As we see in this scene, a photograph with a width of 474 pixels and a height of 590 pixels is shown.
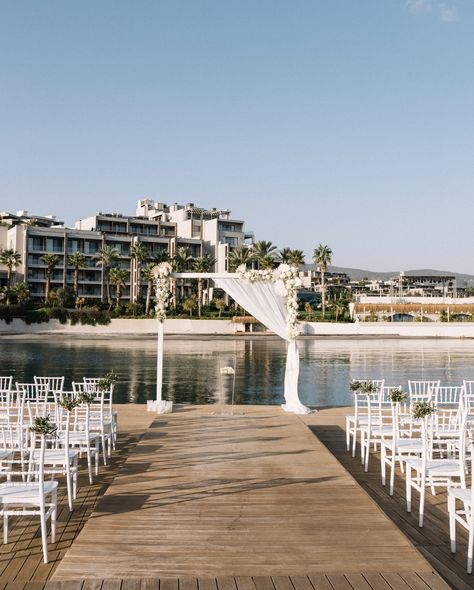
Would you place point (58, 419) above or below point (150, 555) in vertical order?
above

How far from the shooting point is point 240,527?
15.3 feet

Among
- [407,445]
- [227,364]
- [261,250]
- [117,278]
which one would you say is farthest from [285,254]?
[407,445]

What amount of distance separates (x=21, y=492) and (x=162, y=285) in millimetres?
8602

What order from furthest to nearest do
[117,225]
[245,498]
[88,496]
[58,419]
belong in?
[117,225], [58,419], [88,496], [245,498]

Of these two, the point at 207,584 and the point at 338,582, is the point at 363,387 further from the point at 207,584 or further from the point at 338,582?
the point at 207,584

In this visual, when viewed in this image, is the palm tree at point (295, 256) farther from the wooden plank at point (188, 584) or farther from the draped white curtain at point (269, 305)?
the wooden plank at point (188, 584)

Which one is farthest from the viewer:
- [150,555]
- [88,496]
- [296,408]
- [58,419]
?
[296,408]

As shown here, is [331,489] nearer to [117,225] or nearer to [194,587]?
[194,587]

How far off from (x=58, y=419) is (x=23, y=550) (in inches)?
105

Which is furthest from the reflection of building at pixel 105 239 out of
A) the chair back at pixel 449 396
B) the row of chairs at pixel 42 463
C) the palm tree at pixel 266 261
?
the row of chairs at pixel 42 463

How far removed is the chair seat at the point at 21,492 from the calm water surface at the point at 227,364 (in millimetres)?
15194

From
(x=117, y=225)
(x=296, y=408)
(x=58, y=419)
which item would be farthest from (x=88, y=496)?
(x=117, y=225)

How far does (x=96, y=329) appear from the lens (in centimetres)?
6191

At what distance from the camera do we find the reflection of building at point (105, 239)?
67.2 metres
